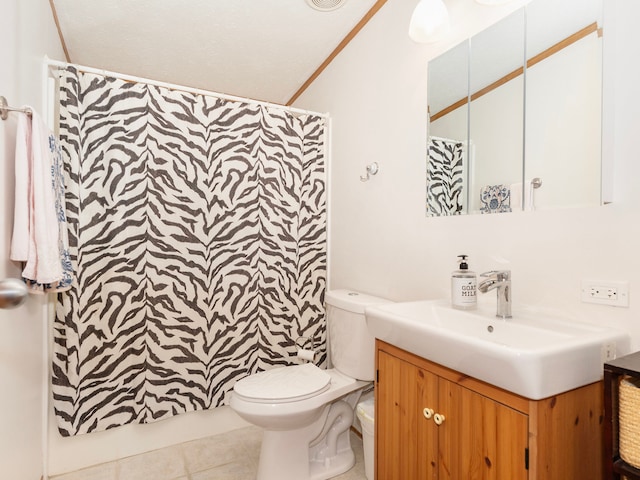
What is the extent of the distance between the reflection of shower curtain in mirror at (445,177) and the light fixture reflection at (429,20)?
0.41 meters

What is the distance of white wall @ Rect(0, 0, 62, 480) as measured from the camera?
1.15 meters

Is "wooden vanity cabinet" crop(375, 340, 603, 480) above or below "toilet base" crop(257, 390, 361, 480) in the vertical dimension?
above

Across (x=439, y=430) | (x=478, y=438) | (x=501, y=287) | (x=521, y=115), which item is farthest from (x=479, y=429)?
(x=521, y=115)

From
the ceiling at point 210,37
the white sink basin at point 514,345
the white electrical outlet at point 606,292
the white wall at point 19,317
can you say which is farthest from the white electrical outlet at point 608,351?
the ceiling at point 210,37

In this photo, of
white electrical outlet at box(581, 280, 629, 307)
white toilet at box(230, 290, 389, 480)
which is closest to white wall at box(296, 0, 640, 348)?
white electrical outlet at box(581, 280, 629, 307)

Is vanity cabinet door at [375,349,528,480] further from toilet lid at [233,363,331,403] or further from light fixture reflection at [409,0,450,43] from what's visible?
light fixture reflection at [409,0,450,43]

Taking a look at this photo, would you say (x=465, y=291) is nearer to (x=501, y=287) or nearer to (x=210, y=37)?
(x=501, y=287)

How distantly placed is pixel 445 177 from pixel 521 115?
0.36 meters

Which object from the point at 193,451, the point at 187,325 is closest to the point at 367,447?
the point at 193,451

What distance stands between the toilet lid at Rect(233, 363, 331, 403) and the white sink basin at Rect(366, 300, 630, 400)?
0.52 meters

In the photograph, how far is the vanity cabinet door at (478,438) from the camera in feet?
2.79

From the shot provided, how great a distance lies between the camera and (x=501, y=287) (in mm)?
1205

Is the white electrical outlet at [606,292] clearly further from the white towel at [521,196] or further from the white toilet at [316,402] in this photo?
the white toilet at [316,402]

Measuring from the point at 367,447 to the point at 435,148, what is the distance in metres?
1.42
